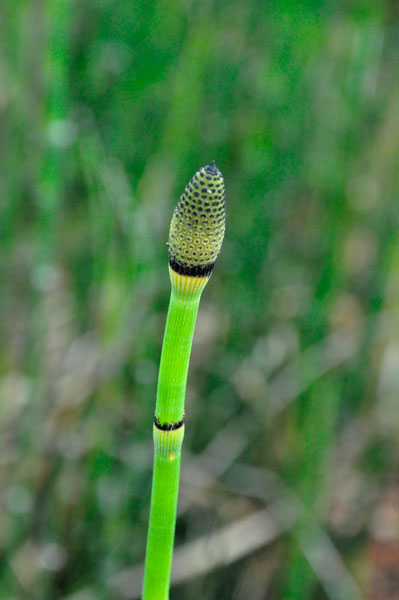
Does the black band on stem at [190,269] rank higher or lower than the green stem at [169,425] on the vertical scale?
higher

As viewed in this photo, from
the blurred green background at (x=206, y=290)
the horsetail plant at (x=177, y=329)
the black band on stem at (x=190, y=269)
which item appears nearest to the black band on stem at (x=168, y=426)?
the horsetail plant at (x=177, y=329)

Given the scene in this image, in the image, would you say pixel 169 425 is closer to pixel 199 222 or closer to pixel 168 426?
pixel 168 426

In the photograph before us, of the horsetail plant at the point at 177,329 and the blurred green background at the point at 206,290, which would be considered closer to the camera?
the horsetail plant at the point at 177,329

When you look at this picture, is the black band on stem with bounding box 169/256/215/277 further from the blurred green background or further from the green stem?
the blurred green background

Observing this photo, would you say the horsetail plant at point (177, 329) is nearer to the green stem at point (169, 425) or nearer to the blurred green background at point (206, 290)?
the green stem at point (169, 425)

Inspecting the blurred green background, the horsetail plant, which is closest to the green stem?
the horsetail plant

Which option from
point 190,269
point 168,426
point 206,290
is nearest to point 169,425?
point 168,426

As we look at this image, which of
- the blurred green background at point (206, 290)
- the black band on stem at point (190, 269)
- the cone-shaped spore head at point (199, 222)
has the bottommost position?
the blurred green background at point (206, 290)
